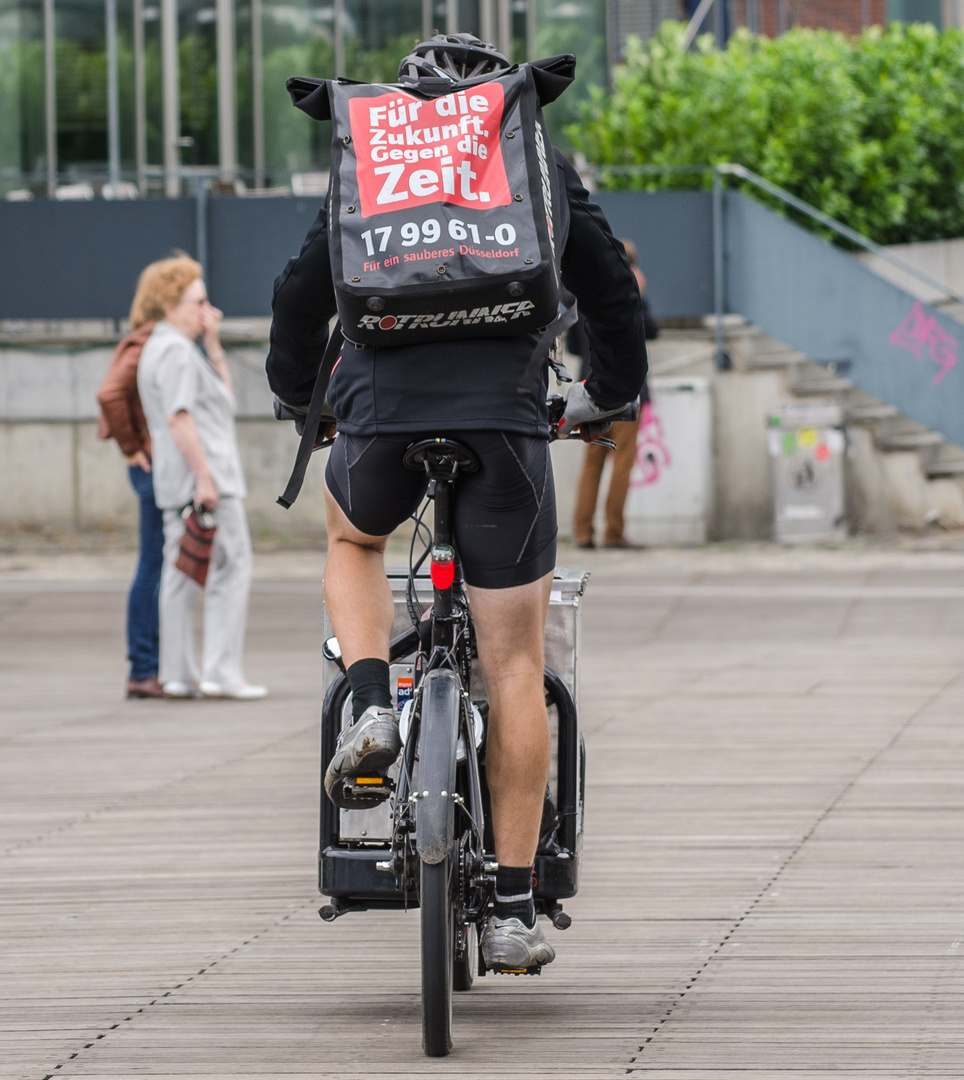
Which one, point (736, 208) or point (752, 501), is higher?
point (736, 208)

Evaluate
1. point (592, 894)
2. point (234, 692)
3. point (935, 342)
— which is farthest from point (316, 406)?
point (935, 342)

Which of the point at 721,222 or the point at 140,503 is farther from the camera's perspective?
the point at 721,222

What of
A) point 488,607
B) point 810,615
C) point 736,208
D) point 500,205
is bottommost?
point 810,615

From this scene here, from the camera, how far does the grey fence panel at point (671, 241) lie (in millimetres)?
15633

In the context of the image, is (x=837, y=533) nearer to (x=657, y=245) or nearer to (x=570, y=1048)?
(x=657, y=245)

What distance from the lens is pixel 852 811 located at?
19.8 ft

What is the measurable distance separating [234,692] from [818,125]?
10.2 m

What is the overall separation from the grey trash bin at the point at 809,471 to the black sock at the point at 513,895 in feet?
37.4

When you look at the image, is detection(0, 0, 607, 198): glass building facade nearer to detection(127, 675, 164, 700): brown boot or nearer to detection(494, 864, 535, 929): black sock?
detection(127, 675, 164, 700): brown boot

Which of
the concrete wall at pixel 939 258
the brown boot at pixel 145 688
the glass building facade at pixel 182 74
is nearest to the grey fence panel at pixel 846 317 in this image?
the concrete wall at pixel 939 258

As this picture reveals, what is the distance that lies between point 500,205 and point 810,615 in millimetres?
8292

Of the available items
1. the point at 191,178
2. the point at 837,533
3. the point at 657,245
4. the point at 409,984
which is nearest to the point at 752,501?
A: the point at 837,533

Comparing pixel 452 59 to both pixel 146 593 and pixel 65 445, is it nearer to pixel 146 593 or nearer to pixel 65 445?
pixel 146 593

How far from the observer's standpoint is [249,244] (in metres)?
15.7
